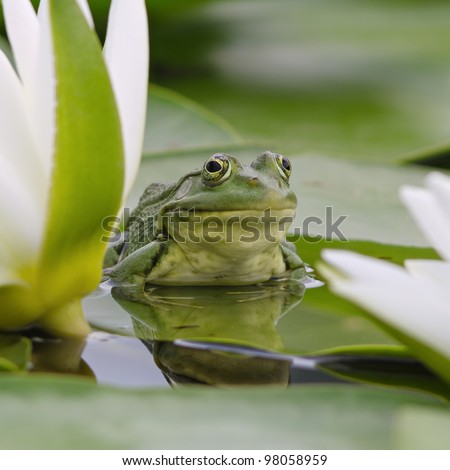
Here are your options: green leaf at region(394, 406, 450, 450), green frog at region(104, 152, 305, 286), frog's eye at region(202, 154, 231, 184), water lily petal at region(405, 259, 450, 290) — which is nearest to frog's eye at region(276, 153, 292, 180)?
green frog at region(104, 152, 305, 286)

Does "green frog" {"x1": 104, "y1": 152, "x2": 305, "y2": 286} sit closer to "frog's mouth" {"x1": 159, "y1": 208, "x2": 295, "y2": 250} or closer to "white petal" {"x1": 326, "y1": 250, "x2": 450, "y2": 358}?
"frog's mouth" {"x1": 159, "y1": 208, "x2": 295, "y2": 250}

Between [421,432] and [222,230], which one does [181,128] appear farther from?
[421,432]

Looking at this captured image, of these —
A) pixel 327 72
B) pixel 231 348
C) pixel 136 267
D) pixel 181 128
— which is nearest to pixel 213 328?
pixel 231 348

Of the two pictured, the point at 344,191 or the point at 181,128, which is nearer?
the point at 344,191

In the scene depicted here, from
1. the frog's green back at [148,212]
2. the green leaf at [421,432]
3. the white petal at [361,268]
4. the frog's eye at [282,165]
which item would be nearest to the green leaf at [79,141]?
the white petal at [361,268]

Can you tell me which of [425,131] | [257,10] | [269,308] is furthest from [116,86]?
[257,10]

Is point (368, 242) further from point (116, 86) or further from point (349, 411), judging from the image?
point (349, 411)

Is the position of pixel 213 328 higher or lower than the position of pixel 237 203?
lower
